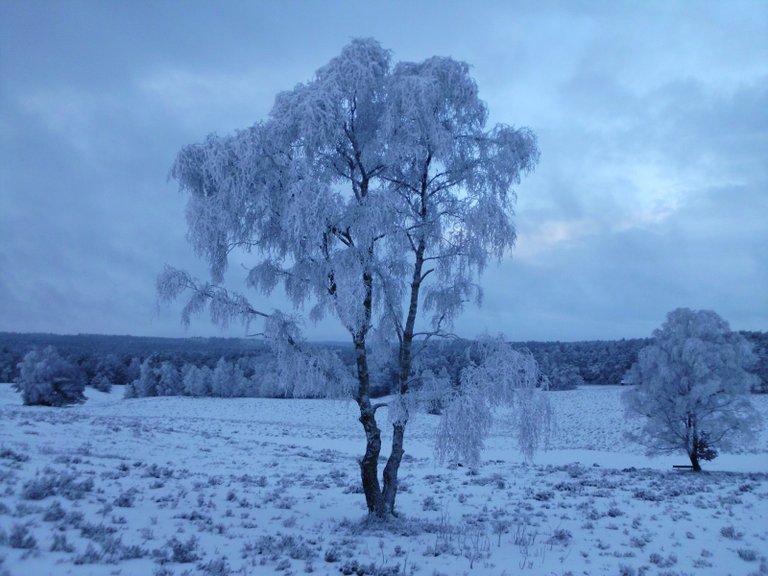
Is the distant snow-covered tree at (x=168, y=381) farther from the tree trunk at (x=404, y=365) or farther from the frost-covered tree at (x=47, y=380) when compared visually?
the tree trunk at (x=404, y=365)

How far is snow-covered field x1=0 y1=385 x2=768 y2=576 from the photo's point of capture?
22.3 ft

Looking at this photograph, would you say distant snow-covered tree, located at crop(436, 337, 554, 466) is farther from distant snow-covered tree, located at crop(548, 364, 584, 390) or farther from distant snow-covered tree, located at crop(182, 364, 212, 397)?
distant snow-covered tree, located at crop(182, 364, 212, 397)

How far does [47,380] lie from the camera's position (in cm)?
4950

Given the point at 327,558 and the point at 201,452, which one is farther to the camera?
the point at 201,452

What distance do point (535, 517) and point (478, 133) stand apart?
28.2 feet

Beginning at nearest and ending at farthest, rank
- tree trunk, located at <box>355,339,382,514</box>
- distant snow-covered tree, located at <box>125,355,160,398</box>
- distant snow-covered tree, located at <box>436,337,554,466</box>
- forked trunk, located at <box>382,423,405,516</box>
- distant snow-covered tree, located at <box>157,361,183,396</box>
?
distant snow-covered tree, located at <box>436,337,554,466</box> → tree trunk, located at <box>355,339,382,514</box> → forked trunk, located at <box>382,423,405,516</box> → distant snow-covered tree, located at <box>125,355,160,398</box> → distant snow-covered tree, located at <box>157,361,183,396</box>

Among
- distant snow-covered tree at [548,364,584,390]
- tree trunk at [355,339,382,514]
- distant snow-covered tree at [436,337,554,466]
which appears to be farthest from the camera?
distant snow-covered tree at [548,364,584,390]

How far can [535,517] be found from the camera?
12438 millimetres

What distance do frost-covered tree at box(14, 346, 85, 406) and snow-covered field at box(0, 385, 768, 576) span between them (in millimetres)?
29384

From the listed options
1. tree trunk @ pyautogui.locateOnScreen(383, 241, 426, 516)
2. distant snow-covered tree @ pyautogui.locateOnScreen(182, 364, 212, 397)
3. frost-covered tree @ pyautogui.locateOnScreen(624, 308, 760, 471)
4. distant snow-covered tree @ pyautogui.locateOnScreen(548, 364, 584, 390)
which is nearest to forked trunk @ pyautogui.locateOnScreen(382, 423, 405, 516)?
tree trunk @ pyautogui.locateOnScreen(383, 241, 426, 516)

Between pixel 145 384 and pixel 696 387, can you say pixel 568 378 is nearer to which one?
pixel 696 387

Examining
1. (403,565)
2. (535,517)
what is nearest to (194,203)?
(403,565)

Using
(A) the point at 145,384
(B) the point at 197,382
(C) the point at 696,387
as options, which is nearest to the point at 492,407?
(C) the point at 696,387

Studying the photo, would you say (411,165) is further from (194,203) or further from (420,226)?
(194,203)
